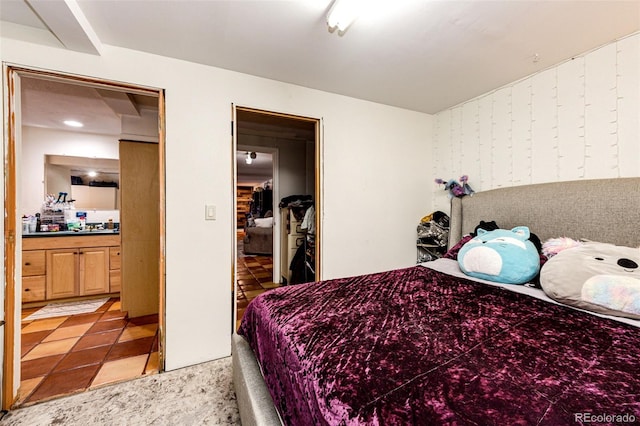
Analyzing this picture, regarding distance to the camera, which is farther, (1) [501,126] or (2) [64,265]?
(2) [64,265]

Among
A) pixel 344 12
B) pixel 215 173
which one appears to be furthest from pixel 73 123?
pixel 344 12

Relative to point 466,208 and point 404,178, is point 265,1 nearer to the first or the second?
point 404,178

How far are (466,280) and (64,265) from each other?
14.4 ft

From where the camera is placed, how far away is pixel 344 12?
1371mm

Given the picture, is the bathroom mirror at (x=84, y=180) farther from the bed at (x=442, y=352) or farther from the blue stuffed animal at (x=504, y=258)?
the blue stuffed animal at (x=504, y=258)

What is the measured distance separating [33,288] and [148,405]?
274 cm

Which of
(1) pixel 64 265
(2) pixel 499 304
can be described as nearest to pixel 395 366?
(2) pixel 499 304

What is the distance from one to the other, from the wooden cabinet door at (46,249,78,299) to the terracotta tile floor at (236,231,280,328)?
79.1 inches

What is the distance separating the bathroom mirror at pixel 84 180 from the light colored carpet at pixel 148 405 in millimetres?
3082

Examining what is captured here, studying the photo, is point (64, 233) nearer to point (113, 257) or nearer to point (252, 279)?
point (113, 257)

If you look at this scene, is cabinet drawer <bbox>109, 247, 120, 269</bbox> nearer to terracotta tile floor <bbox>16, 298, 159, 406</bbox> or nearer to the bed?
terracotta tile floor <bbox>16, 298, 159, 406</bbox>

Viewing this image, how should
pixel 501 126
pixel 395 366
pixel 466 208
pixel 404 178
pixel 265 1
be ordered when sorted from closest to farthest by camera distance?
pixel 395 366 → pixel 265 1 → pixel 501 126 → pixel 466 208 → pixel 404 178

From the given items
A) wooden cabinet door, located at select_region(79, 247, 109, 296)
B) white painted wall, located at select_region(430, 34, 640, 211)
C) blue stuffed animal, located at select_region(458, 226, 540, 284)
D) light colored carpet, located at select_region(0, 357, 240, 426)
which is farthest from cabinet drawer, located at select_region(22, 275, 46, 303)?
white painted wall, located at select_region(430, 34, 640, 211)

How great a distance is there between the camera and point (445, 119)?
9.85 ft
